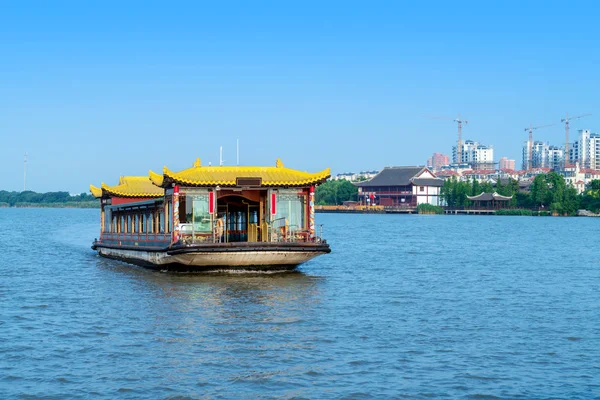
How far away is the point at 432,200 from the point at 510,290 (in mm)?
118653

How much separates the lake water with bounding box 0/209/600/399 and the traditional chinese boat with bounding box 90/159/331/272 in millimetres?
830

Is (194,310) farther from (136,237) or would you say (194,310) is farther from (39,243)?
(39,243)

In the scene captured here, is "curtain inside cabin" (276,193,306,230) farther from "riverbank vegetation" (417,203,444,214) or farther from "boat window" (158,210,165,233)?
"riverbank vegetation" (417,203,444,214)

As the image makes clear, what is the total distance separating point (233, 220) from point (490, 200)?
359 ft

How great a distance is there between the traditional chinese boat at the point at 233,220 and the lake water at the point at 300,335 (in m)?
0.83

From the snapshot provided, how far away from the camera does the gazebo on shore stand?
133125 mm

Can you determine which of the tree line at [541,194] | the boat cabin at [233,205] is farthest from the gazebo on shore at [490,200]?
the boat cabin at [233,205]

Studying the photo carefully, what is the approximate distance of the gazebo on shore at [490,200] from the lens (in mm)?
133125

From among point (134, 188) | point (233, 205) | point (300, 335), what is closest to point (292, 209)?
point (233, 205)

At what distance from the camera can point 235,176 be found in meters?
28.9

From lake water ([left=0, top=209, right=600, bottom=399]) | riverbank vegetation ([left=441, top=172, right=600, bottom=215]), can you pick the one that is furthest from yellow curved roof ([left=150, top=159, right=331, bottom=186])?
riverbank vegetation ([left=441, top=172, right=600, bottom=215])

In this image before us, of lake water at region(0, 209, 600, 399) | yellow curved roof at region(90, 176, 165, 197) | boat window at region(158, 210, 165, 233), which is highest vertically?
yellow curved roof at region(90, 176, 165, 197)

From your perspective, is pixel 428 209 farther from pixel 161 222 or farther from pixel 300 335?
pixel 300 335

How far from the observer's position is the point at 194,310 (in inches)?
816
